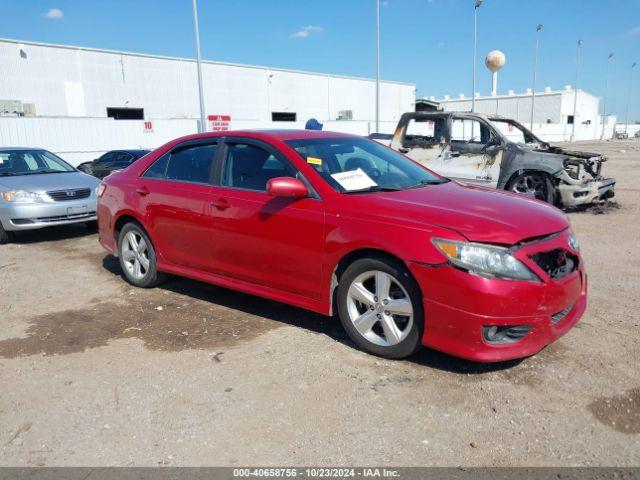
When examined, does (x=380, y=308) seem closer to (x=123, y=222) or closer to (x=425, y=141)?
(x=123, y=222)

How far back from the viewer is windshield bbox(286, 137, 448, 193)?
4.19m

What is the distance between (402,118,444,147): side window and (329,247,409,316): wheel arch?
7.14 meters

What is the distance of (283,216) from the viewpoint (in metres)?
4.17

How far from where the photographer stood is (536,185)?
9773 mm

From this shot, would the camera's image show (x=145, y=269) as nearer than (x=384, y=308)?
No

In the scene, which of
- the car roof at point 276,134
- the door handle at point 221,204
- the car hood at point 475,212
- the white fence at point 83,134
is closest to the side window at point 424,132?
the car roof at point 276,134

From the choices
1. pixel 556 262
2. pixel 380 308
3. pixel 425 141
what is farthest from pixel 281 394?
pixel 425 141

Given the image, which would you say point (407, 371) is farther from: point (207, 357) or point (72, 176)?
point (72, 176)

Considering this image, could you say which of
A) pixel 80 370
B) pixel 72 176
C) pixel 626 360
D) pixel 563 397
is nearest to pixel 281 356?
pixel 80 370

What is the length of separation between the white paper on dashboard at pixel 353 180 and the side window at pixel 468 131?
6.52 meters

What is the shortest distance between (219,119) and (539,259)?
17590 millimetres

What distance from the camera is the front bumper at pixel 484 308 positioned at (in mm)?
3232

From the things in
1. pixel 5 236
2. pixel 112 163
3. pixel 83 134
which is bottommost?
pixel 5 236

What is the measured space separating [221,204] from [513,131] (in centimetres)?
776
